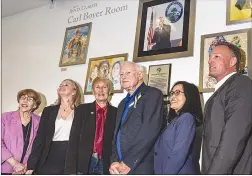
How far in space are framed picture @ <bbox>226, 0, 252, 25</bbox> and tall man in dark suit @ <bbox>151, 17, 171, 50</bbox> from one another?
53cm

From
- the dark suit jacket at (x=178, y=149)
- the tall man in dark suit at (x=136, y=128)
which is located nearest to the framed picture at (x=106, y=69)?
the tall man in dark suit at (x=136, y=128)

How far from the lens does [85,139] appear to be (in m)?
2.26

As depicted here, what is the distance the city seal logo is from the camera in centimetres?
268

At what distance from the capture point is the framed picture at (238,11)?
2.31m

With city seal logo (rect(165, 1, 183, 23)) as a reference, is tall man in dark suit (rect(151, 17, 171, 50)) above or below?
below

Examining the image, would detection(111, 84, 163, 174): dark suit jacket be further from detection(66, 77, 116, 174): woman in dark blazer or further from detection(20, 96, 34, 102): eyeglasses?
detection(20, 96, 34, 102): eyeglasses

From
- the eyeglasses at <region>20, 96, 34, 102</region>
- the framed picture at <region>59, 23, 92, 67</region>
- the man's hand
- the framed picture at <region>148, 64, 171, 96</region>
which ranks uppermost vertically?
the framed picture at <region>59, 23, 92, 67</region>

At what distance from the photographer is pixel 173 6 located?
274 centimetres

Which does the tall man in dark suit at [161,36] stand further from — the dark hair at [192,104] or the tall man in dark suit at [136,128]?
the dark hair at [192,104]

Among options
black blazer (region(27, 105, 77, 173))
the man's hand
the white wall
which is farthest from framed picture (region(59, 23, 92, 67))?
the man's hand

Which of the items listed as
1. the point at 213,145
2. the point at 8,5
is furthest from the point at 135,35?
the point at 8,5

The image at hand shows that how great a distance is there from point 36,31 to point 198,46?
6.86 ft

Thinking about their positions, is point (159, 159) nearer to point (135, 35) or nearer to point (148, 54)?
point (148, 54)

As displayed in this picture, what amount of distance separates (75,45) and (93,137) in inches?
52.7
